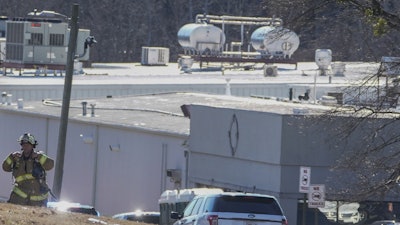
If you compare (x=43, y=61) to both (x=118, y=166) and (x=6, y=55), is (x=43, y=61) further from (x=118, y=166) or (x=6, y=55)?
(x=118, y=166)

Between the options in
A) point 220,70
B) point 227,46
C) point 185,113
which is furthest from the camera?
point 227,46

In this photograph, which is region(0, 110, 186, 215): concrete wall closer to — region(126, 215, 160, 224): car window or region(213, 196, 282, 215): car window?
region(126, 215, 160, 224): car window

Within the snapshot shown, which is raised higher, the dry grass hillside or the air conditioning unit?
the air conditioning unit

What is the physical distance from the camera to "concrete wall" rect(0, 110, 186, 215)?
37594 millimetres

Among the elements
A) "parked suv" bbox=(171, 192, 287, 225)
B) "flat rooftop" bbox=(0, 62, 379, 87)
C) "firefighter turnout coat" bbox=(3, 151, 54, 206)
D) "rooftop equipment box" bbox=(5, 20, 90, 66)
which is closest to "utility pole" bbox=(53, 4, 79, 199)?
"parked suv" bbox=(171, 192, 287, 225)

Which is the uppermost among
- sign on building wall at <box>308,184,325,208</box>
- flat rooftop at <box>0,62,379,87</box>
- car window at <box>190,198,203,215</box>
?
flat rooftop at <box>0,62,379,87</box>

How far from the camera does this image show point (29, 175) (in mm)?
18578

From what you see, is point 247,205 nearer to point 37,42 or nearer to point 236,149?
point 236,149

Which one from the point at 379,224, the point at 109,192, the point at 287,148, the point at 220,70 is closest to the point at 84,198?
the point at 109,192

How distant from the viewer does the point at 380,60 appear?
21.0 metres

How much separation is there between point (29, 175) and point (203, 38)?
55.7m

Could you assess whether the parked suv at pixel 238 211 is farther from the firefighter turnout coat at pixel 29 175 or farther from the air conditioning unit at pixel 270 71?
the air conditioning unit at pixel 270 71

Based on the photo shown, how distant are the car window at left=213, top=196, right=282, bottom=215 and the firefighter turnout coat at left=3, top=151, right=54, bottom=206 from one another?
3210 millimetres

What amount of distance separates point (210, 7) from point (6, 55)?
138 ft
